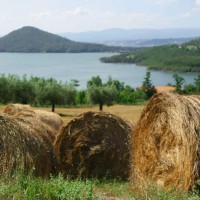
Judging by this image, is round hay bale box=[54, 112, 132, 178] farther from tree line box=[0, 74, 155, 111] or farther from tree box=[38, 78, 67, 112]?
tree box=[38, 78, 67, 112]

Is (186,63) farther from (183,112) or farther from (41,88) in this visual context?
(183,112)

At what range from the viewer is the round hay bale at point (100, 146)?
9844mm

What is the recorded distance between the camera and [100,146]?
10008 mm

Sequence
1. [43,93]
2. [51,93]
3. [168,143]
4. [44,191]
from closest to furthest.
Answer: [44,191] < [168,143] < [43,93] < [51,93]

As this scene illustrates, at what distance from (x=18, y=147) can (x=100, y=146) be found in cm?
262

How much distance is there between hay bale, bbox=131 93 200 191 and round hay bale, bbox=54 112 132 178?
1.66m

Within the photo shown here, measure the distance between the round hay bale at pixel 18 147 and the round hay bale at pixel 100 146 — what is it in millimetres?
1498

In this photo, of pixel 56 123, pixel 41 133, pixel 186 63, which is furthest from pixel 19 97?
pixel 186 63

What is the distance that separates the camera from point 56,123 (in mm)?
12211

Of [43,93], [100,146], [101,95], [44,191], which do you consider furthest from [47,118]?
[101,95]

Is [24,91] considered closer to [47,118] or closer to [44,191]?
[47,118]

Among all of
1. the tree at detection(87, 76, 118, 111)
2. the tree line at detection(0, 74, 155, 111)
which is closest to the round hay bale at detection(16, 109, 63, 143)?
the tree line at detection(0, 74, 155, 111)

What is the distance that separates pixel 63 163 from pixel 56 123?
260cm

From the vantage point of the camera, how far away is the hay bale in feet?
21.0
